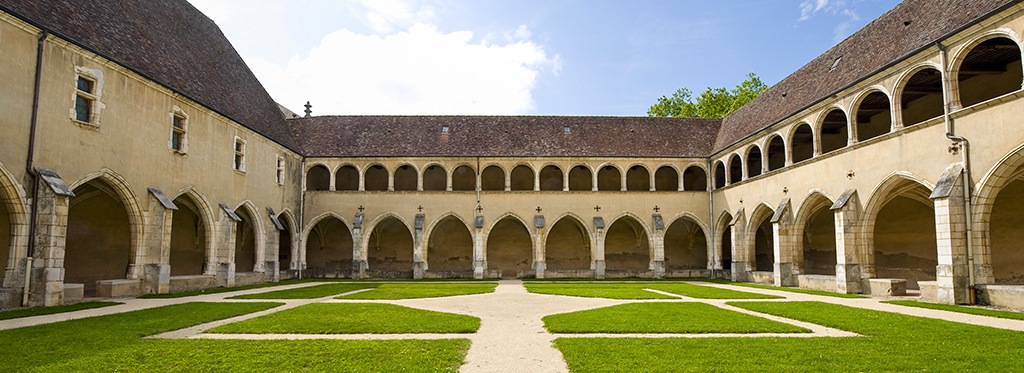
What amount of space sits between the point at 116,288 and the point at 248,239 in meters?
13.3

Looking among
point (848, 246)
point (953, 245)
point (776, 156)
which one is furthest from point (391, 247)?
point (953, 245)

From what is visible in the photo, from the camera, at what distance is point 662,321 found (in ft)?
35.9

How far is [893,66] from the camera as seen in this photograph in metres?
17.2

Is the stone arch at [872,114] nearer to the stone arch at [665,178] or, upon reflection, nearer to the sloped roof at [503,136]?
the sloped roof at [503,136]

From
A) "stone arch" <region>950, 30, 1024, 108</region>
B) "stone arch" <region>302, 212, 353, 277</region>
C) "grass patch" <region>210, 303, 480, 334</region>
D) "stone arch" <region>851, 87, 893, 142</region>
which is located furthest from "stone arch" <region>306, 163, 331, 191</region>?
"stone arch" <region>950, 30, 1024, 108</region>

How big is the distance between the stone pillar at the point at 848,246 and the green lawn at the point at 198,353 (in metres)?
14.8

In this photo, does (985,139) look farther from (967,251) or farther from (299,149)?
(299,149)

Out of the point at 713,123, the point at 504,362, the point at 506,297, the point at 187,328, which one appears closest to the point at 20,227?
the point at 187,328

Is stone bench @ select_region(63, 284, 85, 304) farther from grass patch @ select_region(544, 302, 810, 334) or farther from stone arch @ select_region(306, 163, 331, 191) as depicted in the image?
stone arch @ select_region(306, 163, 331, 191)

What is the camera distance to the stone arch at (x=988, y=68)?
14.9 metres

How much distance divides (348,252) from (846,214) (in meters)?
23.6

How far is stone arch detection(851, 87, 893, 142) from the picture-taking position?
19203mm

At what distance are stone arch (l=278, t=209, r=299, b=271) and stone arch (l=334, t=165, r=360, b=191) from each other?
3.77 m

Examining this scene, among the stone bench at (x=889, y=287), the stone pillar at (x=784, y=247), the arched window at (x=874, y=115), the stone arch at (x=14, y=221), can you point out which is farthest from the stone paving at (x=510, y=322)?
the arched window at (x=874, y=115)
